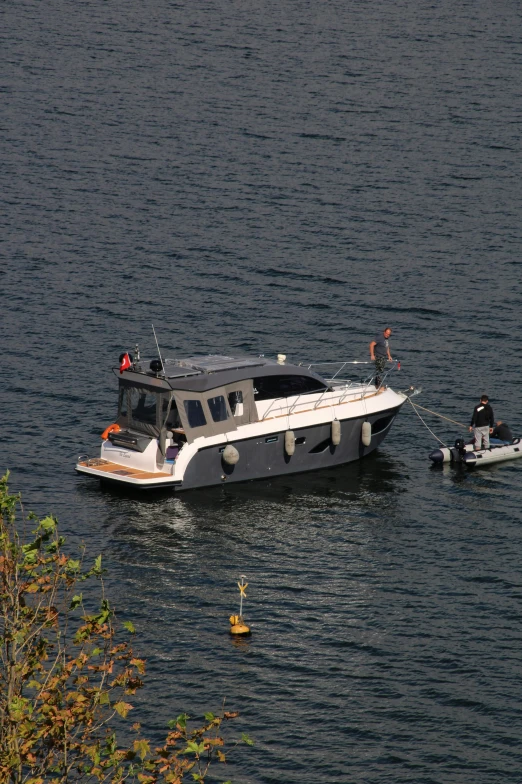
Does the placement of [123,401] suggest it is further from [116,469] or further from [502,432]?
[502,432]

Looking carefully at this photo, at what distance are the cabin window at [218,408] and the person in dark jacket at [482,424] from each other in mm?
9136

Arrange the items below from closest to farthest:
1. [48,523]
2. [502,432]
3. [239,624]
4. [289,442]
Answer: [48,523] → [239,624] → [289,442] → [502,432]

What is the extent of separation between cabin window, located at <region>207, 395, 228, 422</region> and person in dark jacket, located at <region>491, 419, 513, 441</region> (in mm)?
10090

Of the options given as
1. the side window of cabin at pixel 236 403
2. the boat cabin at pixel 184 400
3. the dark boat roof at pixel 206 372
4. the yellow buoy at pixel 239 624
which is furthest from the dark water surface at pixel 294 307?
the dark boat roof at pixel 206 372

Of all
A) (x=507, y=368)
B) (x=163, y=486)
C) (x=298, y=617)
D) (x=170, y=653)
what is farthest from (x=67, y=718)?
(x=507, y=368)

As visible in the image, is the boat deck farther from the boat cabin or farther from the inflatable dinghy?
the inflatable dinghy

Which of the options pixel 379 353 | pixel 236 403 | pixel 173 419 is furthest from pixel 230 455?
pixel 379 353

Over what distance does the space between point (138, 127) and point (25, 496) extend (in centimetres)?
→ 4617

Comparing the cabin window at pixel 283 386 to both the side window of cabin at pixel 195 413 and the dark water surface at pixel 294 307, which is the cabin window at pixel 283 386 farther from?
the dark water surface at pixel 294 307

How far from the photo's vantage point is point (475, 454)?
41594 mm

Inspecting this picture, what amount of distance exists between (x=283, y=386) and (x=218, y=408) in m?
3.17

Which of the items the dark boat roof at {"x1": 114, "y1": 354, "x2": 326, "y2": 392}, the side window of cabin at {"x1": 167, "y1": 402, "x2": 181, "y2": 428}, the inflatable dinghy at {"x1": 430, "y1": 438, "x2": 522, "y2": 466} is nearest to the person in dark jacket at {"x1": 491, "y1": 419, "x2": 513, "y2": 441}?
the inflatable dinghy at {"x1": 430, "y1": 438, "x2": 522, "y2": 466}

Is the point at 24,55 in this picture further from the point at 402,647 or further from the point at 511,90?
the point at 402,647

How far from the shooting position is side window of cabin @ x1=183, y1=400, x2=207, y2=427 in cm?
3828
